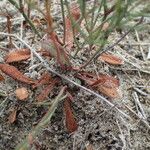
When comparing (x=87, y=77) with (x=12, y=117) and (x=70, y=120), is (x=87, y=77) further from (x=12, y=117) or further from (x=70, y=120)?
(x=12, y=117)

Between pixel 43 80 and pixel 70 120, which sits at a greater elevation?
pixel 43 80

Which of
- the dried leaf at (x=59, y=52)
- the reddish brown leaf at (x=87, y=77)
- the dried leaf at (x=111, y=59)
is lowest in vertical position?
the reddish brown leaf at (x=87, y=77)

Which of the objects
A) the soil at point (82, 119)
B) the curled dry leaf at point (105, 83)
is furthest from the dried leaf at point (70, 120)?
the curled dry leaf at point (105, 83)

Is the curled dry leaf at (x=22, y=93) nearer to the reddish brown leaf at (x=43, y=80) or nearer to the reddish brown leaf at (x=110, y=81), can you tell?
the reddish brown leaf at (x=43, y=80)

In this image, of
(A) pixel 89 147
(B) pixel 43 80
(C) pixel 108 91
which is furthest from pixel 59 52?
(A) pixel 89 147

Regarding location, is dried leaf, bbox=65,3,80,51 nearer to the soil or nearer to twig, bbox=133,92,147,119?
the soil

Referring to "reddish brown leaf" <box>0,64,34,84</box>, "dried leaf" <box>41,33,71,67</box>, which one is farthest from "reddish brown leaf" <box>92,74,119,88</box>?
"reddish brown leaf" <box>0,64,34,84</box>

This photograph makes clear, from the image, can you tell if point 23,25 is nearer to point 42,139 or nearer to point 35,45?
point 35,45
